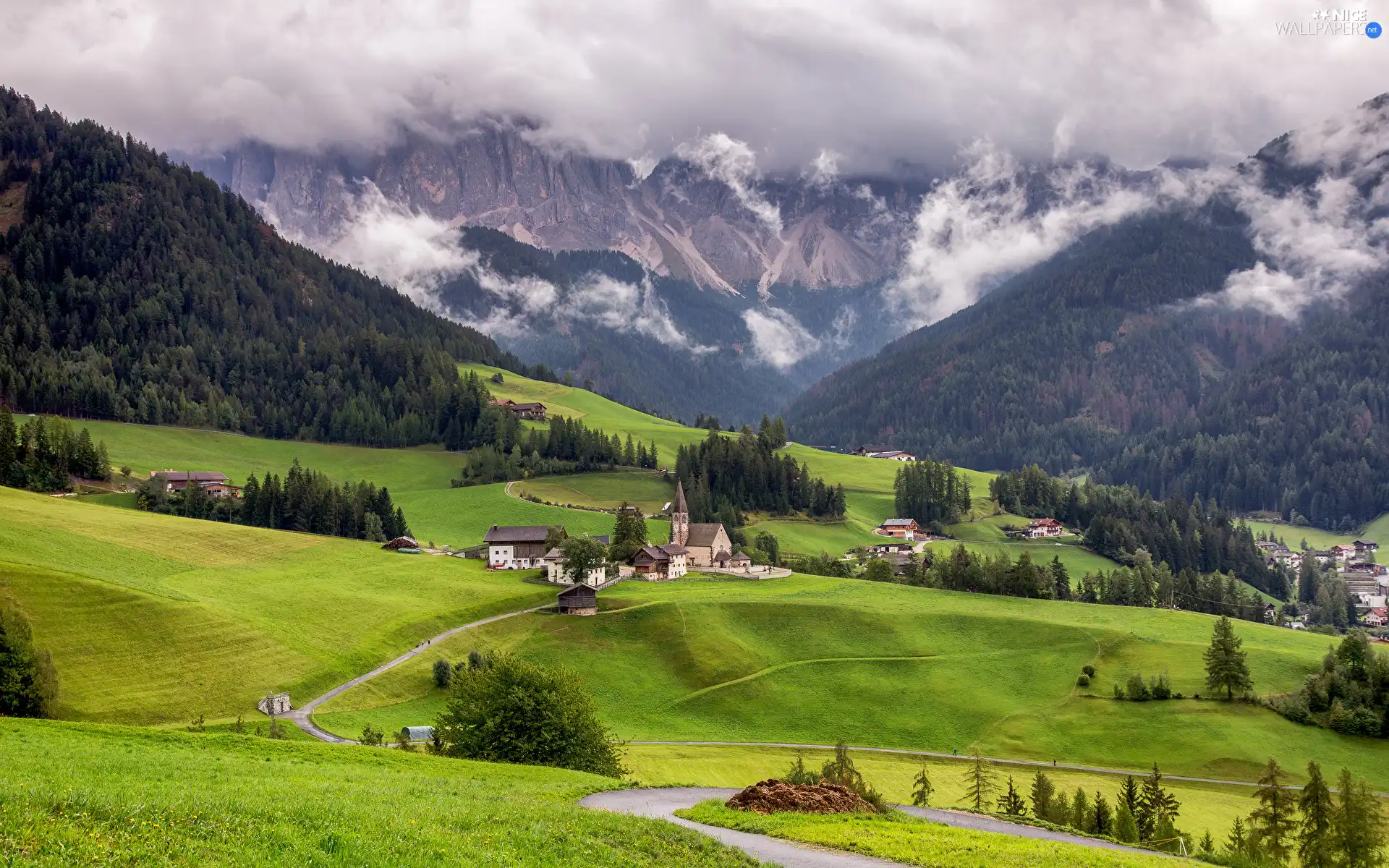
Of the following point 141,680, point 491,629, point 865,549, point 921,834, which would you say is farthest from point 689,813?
point 865,549

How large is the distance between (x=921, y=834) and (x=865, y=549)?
163m

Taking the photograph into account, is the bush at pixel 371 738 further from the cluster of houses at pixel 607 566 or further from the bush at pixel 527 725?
the cluster of houses at pixel 607 566

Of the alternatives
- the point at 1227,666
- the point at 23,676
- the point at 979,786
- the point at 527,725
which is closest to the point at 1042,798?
the point at 979,786

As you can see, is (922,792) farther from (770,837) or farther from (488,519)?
(488,519)

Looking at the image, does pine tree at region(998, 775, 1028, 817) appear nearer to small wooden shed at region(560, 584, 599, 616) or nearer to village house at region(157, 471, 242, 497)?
small wooden shed at region(560, 584, 599, 616)

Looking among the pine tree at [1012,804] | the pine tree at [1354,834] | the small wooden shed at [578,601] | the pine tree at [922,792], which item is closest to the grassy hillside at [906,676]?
the small wooden shed at [578,601]

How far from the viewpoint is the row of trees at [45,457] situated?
140500 mm

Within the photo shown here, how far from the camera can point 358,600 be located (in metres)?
107

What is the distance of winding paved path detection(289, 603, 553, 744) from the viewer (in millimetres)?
72500

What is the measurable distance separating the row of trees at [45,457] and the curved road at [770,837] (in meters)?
132

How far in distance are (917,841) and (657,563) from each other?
111618 mm

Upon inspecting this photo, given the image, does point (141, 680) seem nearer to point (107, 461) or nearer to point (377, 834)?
point (377, 834)

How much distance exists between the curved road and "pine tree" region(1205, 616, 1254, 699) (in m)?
61.1

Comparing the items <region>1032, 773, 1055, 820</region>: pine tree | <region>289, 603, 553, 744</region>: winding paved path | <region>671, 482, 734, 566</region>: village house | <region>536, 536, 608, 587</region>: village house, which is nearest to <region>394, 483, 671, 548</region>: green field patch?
<region>671, 482, 734, 566</region>: village house
